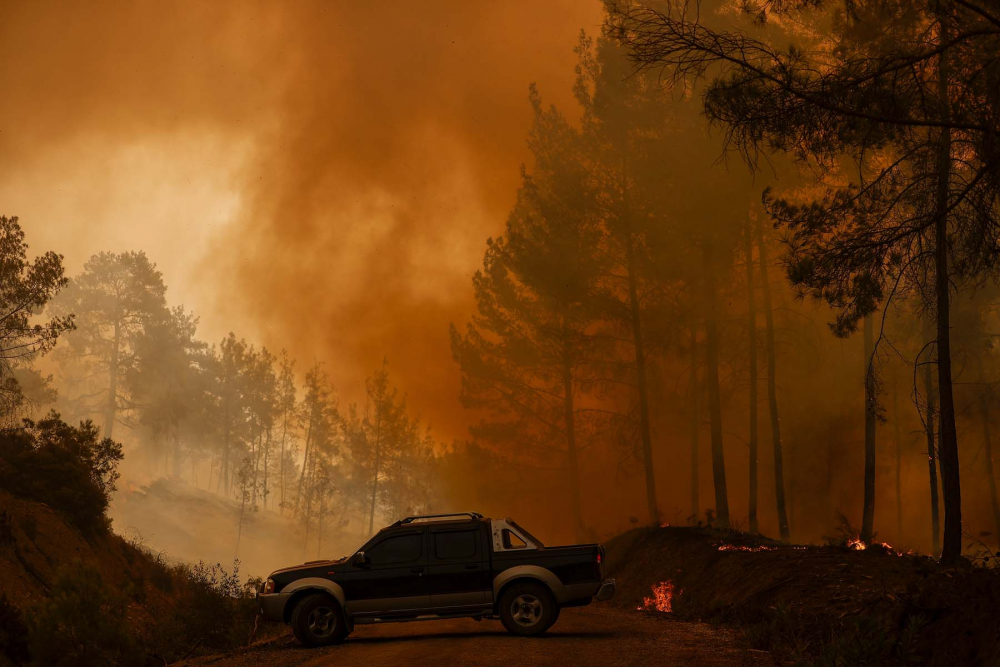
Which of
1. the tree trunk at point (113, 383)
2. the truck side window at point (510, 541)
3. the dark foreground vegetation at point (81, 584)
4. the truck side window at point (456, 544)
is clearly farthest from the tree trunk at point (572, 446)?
the tree trunk at point (113, 383)

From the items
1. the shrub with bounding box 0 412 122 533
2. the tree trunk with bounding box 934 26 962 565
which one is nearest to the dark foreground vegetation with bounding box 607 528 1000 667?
the tree trunk with bounding box 934 26 962 565

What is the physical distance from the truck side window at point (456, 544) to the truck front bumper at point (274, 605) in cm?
246

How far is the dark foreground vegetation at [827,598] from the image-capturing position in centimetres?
857

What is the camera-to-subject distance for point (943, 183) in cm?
1324

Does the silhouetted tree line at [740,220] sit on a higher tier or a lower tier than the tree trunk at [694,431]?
higher

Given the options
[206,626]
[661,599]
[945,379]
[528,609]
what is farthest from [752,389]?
[206,626]

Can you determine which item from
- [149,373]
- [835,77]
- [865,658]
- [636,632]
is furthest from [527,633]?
[149,373]

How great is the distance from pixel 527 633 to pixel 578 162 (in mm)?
21833

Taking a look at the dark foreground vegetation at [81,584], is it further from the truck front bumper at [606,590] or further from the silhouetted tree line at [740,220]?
the silhouetted tree line at [740,220]

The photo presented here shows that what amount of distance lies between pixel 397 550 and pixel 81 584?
4.75m

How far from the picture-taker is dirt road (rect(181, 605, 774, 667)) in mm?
10750

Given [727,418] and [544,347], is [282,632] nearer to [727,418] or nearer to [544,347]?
[544,347]

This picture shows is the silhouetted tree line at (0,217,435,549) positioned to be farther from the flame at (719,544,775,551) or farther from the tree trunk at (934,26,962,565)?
the tree trunk at (934,26,962,565)

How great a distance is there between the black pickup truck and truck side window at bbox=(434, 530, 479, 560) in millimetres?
16
